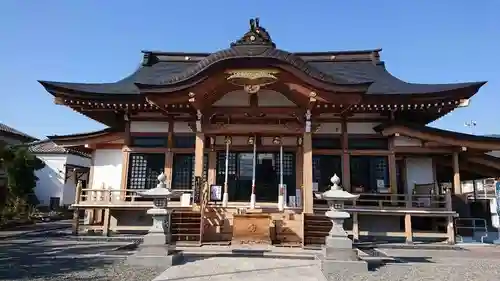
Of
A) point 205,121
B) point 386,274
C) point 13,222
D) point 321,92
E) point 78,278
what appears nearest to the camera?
point 78,278

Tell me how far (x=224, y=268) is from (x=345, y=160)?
21.0 ft

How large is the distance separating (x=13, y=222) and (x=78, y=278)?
46.8 feet

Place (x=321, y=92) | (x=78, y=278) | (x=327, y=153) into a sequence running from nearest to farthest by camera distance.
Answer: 1. (x=78, y=278)
2. (x=321, y=92)
3. (x=327, y=153)

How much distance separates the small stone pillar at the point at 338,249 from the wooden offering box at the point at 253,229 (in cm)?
256

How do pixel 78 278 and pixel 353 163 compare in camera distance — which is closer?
pixel 78 278

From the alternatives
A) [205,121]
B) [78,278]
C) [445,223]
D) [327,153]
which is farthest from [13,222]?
[445,223]

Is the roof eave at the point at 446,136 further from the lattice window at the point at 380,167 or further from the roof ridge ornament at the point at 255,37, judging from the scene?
the roof ridge ornament at the point at 255,37

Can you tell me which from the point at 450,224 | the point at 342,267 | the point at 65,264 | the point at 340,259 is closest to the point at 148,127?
the point at 65,264

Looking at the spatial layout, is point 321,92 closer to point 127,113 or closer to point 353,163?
point 353,163

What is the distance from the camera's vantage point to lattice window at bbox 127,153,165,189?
1223 cm

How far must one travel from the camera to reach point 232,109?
11094 mm

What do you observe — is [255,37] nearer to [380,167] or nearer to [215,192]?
[215,192]

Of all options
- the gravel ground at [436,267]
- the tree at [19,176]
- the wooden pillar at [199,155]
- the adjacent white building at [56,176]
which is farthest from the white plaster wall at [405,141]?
the adjacent white building at [56,176]

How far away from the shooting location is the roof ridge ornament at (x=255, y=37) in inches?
442
